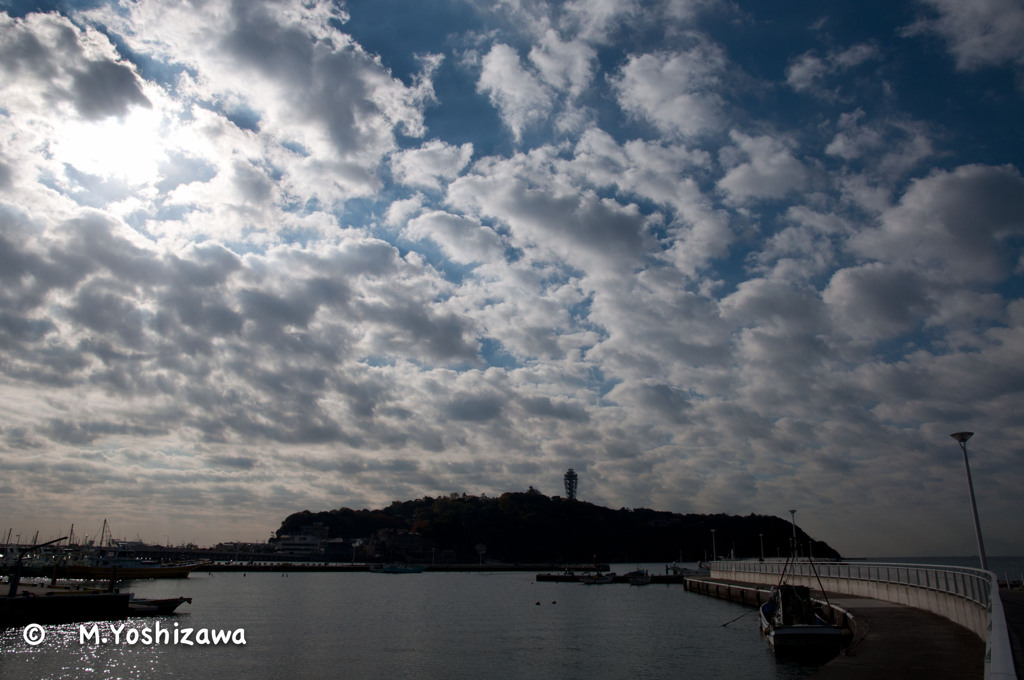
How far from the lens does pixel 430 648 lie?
139 feet

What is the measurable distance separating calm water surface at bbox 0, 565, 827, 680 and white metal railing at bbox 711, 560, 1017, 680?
7.48 meters

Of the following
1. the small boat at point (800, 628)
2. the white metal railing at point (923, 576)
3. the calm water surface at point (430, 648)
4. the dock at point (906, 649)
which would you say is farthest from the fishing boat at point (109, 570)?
the dock at point (906, 649)

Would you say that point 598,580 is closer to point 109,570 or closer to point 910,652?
point 109,570

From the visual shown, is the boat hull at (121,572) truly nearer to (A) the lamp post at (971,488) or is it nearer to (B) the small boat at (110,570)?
(B) the small boat at (110,570)

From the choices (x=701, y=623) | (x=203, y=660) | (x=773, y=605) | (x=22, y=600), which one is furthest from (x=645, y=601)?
(x=22, y=600)

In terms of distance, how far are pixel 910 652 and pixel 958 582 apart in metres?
8.22

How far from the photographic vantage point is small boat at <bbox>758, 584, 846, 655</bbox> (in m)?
32.8

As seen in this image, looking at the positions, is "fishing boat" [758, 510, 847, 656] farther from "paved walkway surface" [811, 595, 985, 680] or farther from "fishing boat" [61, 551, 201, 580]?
"fishing boat" [61, 551, 201, 580]

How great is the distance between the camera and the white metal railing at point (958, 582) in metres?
8.44

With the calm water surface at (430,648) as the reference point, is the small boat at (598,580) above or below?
below

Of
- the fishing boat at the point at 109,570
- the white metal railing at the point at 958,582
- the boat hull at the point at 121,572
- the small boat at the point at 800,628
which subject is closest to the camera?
the white metal railing at the point at 958,582

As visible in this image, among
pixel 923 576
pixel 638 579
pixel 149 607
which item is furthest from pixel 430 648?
pixel 638 579

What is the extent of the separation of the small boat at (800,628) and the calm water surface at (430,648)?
1435 mm

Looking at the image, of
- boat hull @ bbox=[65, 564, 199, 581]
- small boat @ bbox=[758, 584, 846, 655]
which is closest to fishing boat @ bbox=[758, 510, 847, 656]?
small boat @ bbox=[758, 584, 846, 655]
